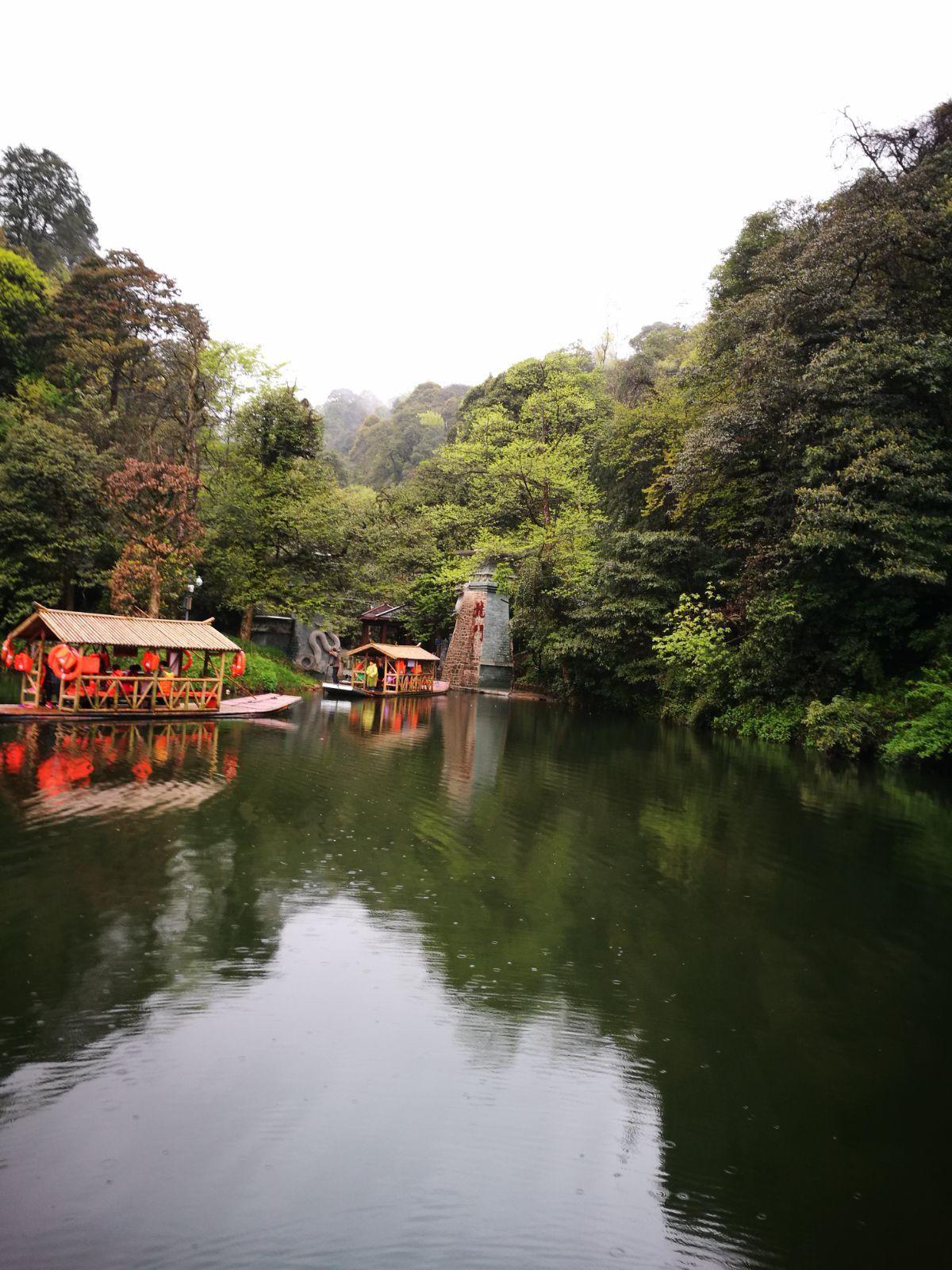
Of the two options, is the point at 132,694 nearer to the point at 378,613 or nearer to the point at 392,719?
the point at 392,719

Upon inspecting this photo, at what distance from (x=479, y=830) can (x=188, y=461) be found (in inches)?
751

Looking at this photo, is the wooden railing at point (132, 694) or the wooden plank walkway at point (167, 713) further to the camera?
the wooden railing at point (132, 694)

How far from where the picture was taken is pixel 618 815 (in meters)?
10.8

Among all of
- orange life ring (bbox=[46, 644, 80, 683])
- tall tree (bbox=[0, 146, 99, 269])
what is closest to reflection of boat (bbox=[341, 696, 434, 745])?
orange life ring (bbox=[46, 644, 80, 683])

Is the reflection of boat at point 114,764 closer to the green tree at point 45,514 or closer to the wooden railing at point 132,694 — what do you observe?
the wooden railing at point 132,694

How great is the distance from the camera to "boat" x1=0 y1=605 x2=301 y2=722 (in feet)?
49.0

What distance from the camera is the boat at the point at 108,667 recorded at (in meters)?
14.9

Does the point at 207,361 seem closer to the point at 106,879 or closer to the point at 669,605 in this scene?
the point at 669,605

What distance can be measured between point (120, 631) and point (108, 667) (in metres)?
1.00

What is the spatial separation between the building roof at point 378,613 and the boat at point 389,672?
5303 millimetres

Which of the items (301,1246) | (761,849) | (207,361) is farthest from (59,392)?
(301,1246)

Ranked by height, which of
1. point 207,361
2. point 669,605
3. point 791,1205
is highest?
point 207,361

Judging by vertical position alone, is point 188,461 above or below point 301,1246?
above

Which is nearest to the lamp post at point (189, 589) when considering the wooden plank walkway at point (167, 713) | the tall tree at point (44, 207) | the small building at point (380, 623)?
the wooden plank walkway at point (167, 713)
